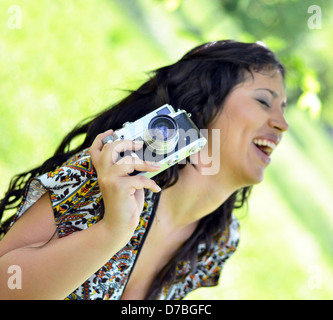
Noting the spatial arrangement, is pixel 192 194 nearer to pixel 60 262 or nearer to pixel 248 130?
pixel 248 130

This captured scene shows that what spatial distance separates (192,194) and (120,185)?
1.73ft

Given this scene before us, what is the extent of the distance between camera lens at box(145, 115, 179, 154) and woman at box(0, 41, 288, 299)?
1.7 inches

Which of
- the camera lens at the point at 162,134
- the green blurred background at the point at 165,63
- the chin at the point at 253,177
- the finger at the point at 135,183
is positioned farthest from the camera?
the green blurred background at the point at 165,63

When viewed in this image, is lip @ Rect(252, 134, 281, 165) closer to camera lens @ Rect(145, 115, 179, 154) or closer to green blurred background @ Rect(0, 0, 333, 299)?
camera lens @ Rect(145, 115, 179, 154)

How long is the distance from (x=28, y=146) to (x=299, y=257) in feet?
6.74

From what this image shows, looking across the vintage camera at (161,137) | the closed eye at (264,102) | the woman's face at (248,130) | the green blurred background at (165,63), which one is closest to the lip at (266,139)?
the woman's face at (248,130)

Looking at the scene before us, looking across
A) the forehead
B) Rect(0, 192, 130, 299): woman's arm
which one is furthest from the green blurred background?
Rect(0, 192, 130, 299): woman's arm

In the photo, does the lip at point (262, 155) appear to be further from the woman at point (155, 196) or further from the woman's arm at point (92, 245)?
the woman's arm at point (92, 245)

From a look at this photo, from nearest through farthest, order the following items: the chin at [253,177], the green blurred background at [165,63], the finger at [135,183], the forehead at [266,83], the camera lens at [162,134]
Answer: the finger at [135,183], the camera lens at [162,134], the chin at [253,177], the forehead at [266,83], the green blurred background at [165,63]

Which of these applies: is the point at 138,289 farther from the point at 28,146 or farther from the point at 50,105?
the point at 50,105

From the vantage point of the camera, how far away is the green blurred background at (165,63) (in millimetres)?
3068

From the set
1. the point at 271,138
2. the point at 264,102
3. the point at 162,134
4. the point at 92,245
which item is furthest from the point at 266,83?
the point at 92,245

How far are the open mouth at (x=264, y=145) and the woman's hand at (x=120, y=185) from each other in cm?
58

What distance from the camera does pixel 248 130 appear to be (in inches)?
72.6
